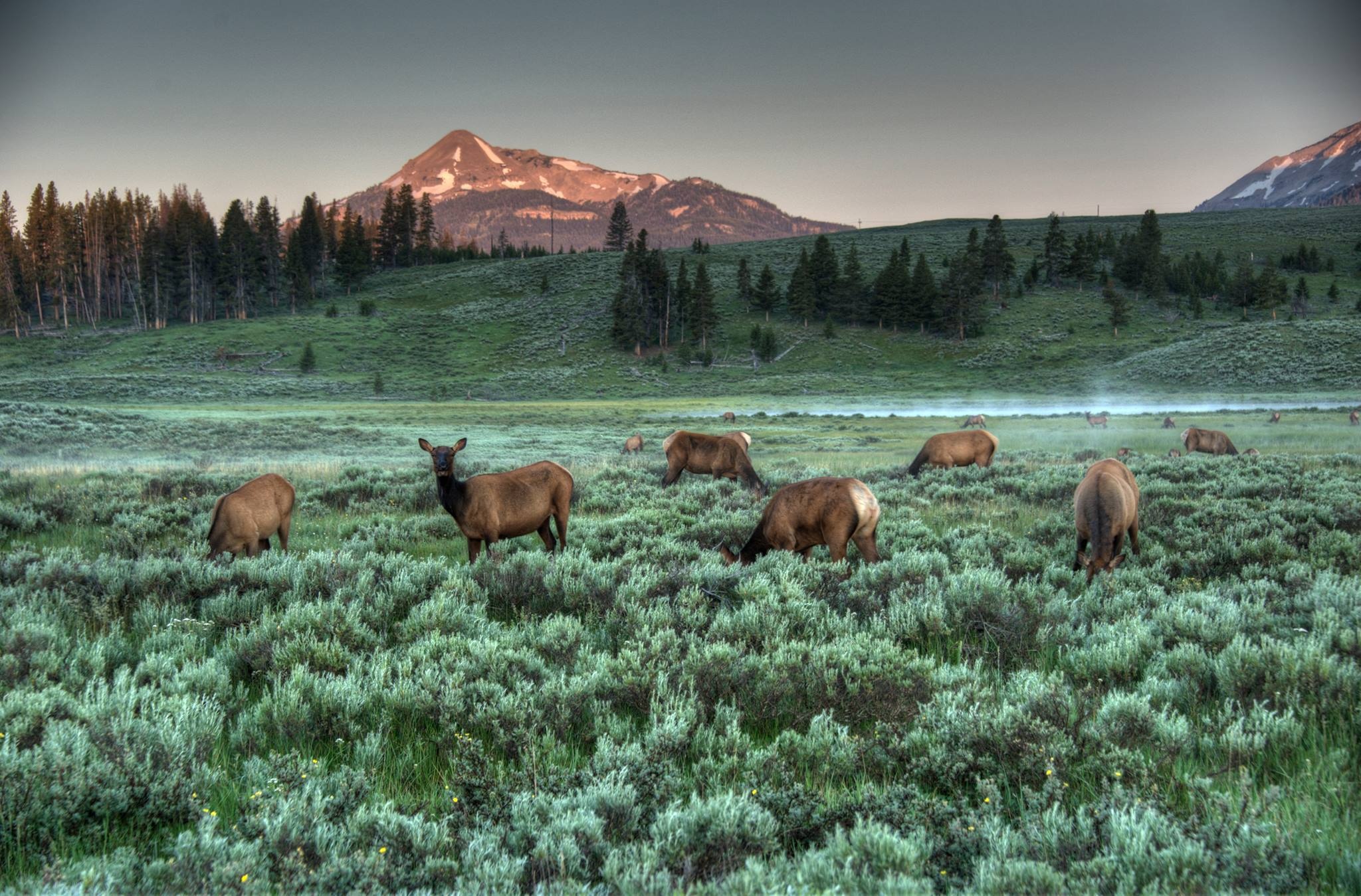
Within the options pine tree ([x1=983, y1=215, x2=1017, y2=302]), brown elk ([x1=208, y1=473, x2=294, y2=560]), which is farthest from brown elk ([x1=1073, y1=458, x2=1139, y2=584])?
pine tree ([x1=983, y1=215, x2=1017, y2=302])

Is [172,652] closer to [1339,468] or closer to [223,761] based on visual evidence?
[223,761]

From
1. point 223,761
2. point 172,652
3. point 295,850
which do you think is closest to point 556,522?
point 172,652

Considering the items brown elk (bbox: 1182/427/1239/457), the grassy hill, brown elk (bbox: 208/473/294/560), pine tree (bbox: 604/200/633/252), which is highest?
pine tree (bbox: 604/200/633/252)

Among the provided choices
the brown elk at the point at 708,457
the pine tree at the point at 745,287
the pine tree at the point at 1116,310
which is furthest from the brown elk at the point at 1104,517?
the pine tree at the point at 745,287

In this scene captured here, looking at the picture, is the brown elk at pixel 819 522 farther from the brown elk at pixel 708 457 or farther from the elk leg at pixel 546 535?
the brown elk at pixel 708 457

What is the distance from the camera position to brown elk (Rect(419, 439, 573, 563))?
8594mm

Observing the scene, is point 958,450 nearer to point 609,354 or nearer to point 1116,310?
point 609,354

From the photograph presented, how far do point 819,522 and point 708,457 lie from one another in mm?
7516

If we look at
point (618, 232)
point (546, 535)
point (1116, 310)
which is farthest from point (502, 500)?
point (618, 232)

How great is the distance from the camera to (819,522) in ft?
26.8

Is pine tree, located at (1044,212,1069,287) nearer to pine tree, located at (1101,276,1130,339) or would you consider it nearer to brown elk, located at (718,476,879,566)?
pine tree, located at (1101,276,1130,339)

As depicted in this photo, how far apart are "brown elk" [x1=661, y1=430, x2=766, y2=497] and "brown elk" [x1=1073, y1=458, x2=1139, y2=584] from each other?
7095 millimetres

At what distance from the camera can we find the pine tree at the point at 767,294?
94.3m

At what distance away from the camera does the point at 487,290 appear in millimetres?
110125
